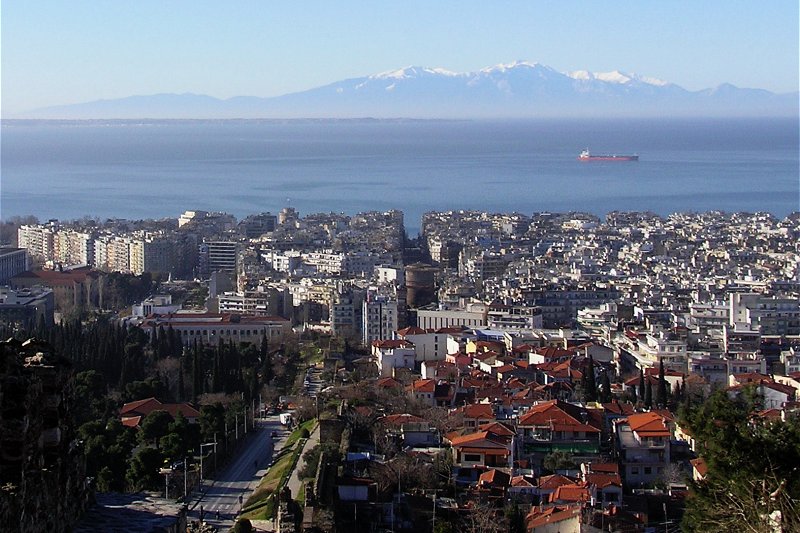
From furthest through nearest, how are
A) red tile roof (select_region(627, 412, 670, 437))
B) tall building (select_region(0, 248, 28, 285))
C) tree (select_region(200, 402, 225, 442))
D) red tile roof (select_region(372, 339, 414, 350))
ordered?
tall building (select_region(0, 248, 28, 285))
red tile roof (select_region(372, 339, 414, 350))
tree (select_region(200, 402, 225, 442))
red tile roof (select_region(627, 412, 670, 437))

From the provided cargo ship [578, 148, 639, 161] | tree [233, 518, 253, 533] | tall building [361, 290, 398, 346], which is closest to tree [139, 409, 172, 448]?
tree [233, 518, 253, 533]

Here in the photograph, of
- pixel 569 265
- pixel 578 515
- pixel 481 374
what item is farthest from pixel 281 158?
pixel 578 515

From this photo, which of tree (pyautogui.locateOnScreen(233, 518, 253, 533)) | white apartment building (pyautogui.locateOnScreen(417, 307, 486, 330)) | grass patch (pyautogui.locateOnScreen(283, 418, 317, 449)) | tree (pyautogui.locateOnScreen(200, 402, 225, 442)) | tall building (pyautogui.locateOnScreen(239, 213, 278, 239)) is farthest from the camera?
tall building (pyautogui.locateOnScreen(239, 213, 278, 239))

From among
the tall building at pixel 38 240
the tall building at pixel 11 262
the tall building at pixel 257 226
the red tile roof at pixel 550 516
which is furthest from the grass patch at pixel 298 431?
the tall building at pixel 257 226

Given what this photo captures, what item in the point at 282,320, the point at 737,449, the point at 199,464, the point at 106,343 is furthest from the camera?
the point at 282,320

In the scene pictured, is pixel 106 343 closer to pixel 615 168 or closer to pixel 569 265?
pixel 569 265

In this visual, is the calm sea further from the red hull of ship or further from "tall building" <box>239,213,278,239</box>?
"tall building" <box>239,213,278,239</box>

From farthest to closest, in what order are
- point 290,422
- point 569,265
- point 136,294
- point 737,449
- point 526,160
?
point 526,160
point 569,265
point 136,294
point 290,422
point 737,449
